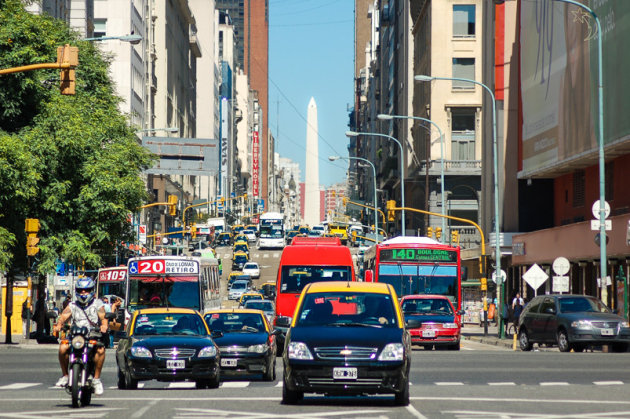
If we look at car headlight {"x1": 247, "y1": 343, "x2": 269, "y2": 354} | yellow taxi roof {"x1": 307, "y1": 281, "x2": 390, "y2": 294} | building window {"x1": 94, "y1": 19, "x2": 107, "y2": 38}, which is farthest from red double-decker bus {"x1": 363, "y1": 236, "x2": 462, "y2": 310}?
building window {"x1": 94, "y1": 19, "x2": 107, "y2": 38}

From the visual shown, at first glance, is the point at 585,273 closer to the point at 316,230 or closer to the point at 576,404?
the point at 576,404

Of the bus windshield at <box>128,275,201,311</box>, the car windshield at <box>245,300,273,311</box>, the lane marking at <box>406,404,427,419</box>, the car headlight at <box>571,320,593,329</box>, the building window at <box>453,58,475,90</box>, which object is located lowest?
the lane marking at <box>406,404,427,419</box>

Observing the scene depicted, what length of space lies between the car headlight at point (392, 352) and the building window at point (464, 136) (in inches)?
3125

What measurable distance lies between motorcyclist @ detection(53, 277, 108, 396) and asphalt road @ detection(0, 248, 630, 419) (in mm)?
413

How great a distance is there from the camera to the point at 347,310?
16781 millimetres

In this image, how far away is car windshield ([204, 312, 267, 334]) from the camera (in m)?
24.8

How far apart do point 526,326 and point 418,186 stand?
64944mm

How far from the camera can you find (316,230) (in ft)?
539

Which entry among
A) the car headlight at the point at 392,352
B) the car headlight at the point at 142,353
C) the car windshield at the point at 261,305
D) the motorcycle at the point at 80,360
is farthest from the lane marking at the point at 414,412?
the car windshield at the point at 261,305

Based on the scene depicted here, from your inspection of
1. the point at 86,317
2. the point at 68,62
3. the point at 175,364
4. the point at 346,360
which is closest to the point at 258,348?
the point at 175,364

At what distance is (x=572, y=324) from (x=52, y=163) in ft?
58.9

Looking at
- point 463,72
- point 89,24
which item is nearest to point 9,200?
point 89,24

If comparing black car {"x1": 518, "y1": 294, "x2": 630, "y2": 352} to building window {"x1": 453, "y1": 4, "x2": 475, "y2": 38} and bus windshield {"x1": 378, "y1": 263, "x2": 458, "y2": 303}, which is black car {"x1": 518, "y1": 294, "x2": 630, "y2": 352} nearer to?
bus windshield {"x1": 378, "y1": 263, "x2": 458, "y2": 303}

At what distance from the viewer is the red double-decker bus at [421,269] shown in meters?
41.1
